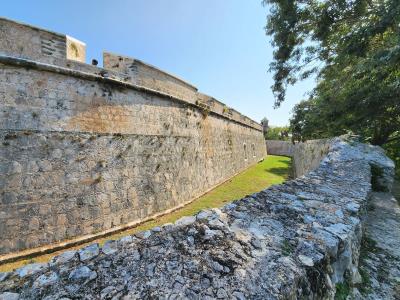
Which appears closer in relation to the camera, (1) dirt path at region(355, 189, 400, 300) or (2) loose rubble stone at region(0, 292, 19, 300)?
(2) loose rubble stone at region(0, 292, 19, 300)

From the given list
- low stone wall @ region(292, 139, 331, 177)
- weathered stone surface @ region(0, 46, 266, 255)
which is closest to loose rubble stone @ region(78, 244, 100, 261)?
low stone wall @ region(292, 139, 331, 177)

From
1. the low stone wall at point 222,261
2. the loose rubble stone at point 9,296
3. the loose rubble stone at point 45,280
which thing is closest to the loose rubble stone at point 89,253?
the low stone wall at point 222,261

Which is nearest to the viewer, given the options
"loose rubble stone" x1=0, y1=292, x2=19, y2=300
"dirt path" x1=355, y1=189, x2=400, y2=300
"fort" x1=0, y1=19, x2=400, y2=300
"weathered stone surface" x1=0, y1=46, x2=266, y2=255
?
"loose rubble stone" x1=0, y1=292, x2=19, y2=300

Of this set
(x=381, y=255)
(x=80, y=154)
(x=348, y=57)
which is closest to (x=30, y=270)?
(x=381, y=255)

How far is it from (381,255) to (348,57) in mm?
6542

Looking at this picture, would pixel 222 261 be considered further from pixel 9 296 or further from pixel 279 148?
pixel 279 148

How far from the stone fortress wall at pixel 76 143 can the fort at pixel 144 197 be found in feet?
0.08

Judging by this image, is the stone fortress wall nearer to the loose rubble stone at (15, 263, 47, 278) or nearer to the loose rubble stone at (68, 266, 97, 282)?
the loose rubble stone at (15, 263, 47, 278)

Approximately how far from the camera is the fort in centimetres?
130

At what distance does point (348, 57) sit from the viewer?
7016mm

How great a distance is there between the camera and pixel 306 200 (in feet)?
7.76

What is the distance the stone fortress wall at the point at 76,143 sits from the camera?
15.3 ft

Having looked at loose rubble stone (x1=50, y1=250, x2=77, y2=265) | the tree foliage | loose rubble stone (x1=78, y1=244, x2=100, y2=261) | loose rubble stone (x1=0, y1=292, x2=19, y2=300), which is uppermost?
the tree foliage

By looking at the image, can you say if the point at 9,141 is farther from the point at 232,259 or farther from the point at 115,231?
the point at 232,259
